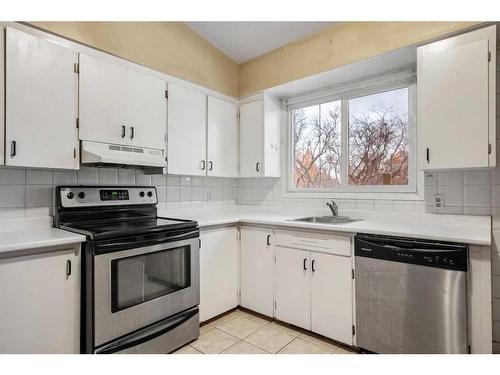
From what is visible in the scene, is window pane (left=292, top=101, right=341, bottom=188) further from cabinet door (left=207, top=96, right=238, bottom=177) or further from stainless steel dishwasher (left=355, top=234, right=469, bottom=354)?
stainless steel dishwasher (left=355, top=234, right=469, bottom=354)

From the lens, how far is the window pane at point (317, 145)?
9.62ft

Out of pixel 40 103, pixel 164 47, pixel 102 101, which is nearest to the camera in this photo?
pixel 40 103

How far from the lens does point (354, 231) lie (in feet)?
6.51

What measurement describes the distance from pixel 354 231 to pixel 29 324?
1998 mm

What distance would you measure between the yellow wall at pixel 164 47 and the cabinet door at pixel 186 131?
7.1 inches

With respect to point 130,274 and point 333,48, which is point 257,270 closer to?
point 130,274

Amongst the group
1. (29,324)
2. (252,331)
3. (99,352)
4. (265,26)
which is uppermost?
(265,26)

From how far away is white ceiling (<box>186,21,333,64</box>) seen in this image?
2.56 metres

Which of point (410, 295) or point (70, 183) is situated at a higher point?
point (70, 183)

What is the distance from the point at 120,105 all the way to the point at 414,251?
89.7 inches

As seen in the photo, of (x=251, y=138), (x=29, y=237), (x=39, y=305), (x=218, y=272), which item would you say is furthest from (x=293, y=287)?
(x=29, y=237)

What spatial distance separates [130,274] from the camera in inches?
72.4

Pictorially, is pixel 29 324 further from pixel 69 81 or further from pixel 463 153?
pixel 463 153

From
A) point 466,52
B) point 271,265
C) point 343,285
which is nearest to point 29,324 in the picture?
point 271,265
